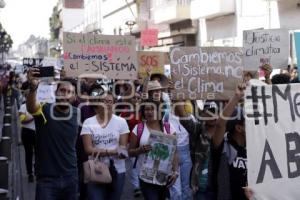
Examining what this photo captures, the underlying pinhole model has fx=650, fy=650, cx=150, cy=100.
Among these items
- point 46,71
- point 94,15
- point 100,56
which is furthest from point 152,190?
point 94,15

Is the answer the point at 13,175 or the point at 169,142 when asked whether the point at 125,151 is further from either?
the point at 13,175

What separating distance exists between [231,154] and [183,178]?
164 cm

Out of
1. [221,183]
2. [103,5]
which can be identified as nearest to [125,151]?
[221,183]

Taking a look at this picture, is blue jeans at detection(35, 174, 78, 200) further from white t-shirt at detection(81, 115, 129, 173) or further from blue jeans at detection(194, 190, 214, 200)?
blue jeans at detection(194, 190, 214, 200)

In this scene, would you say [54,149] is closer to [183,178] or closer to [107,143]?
[107,143]

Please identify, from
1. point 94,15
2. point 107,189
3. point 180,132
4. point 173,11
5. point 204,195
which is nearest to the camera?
point 204,195

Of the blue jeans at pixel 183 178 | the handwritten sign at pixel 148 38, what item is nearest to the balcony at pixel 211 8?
the handwritten sign at pixel 148 38

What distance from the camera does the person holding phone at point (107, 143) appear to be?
230 inches

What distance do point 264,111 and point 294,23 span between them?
16.3 metres

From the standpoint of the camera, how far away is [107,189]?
235 inches

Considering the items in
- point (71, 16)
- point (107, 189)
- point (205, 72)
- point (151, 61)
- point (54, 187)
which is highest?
point (71, 16)

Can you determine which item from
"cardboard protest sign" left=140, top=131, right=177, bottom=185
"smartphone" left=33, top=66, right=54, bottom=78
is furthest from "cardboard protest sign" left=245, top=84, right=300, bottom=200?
"smartphone" left=33, top=66, right=54, bottom=78

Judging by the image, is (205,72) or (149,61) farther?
(149,61)

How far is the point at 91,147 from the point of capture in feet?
19.1
